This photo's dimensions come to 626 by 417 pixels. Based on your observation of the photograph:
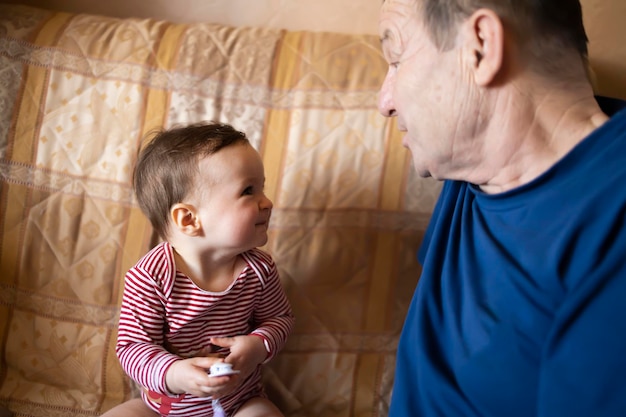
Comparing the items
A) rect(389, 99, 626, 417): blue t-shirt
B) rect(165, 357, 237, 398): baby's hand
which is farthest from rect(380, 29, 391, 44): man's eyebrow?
rect(165, 357, 237, 398): baby's hand

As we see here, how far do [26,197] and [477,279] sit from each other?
111 centimetres

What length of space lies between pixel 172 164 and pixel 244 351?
41cm

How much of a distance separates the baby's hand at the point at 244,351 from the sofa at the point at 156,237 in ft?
0.73

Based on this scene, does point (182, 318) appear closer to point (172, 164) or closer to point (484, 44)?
point (172, 164)

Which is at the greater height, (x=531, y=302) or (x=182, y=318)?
(x=531, y=302)

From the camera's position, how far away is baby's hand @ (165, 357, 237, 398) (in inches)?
42.4

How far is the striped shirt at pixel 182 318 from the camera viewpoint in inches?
45.8

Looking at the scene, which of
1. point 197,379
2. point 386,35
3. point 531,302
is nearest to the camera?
point 531,302

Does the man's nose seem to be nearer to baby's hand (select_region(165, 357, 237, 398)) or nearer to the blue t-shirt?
the blue t-shirt

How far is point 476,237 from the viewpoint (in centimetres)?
97

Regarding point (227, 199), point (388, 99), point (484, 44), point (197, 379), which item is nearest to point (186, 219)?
point (227, 199)

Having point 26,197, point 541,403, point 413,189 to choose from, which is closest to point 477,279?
point 541,403

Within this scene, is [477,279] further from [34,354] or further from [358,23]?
[34,354]

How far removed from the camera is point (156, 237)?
1.42 meters
